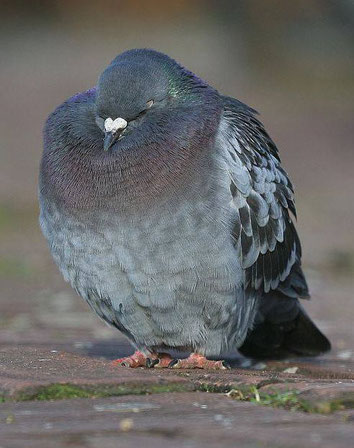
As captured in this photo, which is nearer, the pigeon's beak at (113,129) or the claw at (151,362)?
the pigeon's beak at (113,129)

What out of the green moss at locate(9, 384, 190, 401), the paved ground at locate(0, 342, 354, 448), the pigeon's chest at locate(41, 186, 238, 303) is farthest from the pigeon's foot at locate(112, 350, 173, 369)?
the green moss at locate(9, 384, 190, 401)

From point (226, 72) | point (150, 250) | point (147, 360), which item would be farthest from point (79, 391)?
point (226, 72)

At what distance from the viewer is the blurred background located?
43.4ft

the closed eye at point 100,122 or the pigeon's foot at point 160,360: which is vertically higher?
the closed eye at point 100,122

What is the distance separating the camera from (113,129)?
17.4 feet

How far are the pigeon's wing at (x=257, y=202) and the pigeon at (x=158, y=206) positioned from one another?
1cm

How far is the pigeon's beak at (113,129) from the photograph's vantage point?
525cm

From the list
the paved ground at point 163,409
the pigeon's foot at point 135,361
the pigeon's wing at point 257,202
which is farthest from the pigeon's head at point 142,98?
the paved ground at point 163,409

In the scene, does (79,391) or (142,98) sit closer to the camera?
(79,391)

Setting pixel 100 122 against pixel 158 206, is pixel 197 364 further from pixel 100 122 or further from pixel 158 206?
pixel 100 122

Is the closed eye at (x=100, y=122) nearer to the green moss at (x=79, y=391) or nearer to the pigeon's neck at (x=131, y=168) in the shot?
the pigeon's neck at (x=131, y=168)

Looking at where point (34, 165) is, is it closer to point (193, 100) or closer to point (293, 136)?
point (293, 136)

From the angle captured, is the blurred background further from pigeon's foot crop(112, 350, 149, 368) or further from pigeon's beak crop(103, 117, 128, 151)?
pigeon's beak crop(103, 117, 128, 151)

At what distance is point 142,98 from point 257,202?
867mm
